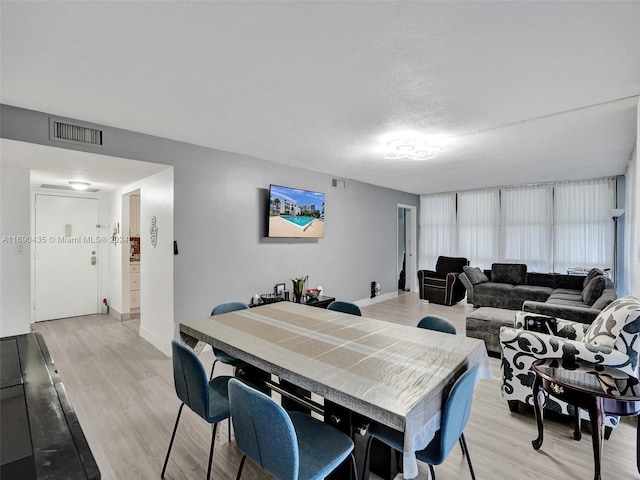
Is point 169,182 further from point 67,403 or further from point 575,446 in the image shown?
point 575,446

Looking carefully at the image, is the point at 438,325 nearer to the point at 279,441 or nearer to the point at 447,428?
the point at 447,428

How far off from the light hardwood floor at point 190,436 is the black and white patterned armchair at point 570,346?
0.76ft

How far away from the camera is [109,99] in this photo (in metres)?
2.49

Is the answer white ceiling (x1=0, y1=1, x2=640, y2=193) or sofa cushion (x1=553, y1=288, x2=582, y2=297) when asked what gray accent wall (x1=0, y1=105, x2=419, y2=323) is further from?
sofa cushion (x1=553, y1=288, x2=582, y2=297)

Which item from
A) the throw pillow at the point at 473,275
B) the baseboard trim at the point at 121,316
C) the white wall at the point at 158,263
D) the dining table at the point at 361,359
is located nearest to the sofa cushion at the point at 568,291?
the throw pillow at the point at 473,275

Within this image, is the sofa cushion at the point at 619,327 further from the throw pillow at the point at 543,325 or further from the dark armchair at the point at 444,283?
the dark armchair at the point at 444,283

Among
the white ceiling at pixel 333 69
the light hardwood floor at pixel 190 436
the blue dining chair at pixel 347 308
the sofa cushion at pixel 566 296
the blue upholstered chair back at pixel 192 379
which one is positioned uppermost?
the white ceiling at pixel 333 69

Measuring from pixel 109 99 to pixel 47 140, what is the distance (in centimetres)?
84

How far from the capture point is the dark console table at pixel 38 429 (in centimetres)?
71

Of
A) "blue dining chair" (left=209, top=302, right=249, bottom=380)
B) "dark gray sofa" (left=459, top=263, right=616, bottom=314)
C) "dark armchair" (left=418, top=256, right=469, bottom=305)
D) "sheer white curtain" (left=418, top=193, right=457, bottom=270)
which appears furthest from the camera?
"sheer white curtain" (left=418, top=193, right=457, bottom=270)

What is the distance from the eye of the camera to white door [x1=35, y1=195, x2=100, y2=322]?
17.0 feet

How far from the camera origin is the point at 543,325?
9.01ft

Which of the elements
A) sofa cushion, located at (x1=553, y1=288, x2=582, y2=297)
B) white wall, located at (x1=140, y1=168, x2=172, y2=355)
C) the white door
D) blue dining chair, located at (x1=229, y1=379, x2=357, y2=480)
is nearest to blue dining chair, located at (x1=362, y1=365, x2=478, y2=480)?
blue dining chair, located at (x1=229, y1=379, x2=357, y2=480)

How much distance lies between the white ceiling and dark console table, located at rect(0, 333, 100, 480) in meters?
1.68
